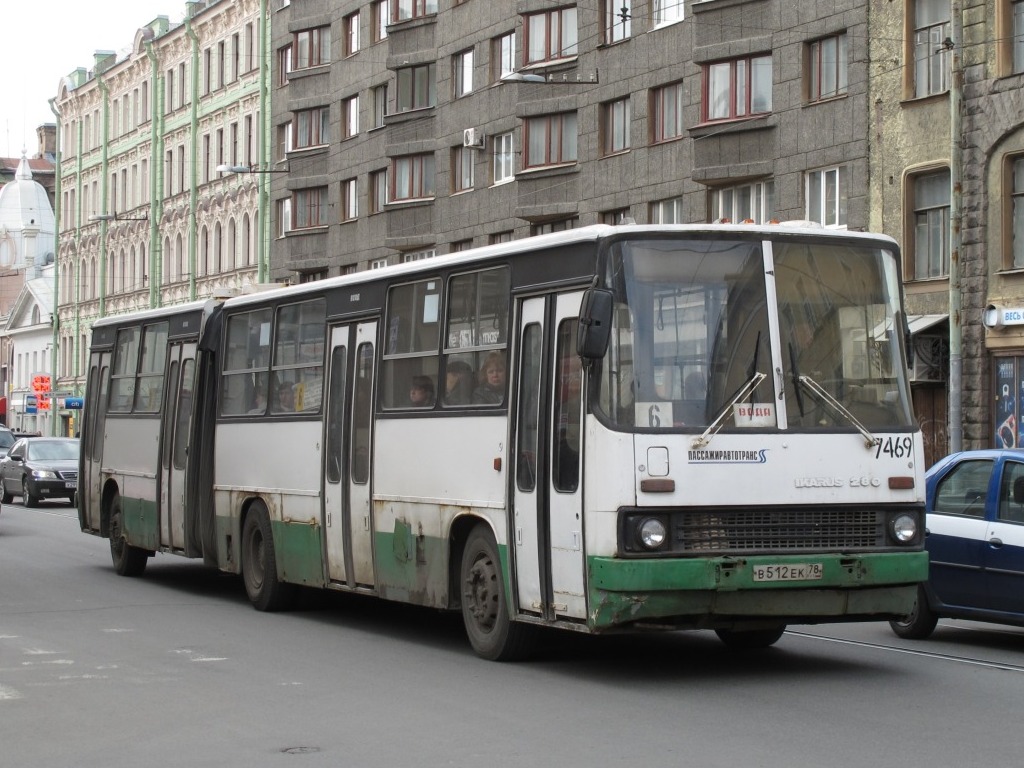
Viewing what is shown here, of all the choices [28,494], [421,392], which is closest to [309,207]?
[28,494]

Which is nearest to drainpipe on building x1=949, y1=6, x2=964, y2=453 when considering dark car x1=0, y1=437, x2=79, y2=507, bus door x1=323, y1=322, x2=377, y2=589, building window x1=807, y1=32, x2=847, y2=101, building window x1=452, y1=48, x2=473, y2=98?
building window x1=807, y1=32, x2=847, y2=101

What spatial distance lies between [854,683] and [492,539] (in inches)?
106

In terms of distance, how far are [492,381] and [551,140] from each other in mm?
32063

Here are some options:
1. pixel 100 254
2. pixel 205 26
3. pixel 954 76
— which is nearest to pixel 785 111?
pixel 954 76

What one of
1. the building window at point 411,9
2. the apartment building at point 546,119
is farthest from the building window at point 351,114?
the building window at point 411,9

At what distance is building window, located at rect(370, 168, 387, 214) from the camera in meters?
54.7

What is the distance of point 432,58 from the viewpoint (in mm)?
51344

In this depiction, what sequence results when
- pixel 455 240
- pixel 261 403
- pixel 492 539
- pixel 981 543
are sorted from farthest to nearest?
pixel 455 240 → pixel 261 403 → pixel 981 543 → pixel 492 539

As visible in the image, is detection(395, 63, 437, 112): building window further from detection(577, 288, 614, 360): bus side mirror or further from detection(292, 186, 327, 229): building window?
detection(577, 288, 614, 360): bus side mirror

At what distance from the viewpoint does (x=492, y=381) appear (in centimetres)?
1299

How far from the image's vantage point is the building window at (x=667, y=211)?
39.3m

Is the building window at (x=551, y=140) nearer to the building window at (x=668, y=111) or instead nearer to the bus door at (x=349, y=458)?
the building window at (x=668, y=111)

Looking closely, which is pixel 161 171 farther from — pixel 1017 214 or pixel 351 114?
pixel 1017 214

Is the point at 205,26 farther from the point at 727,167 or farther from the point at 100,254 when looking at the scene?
the point at 727,167
